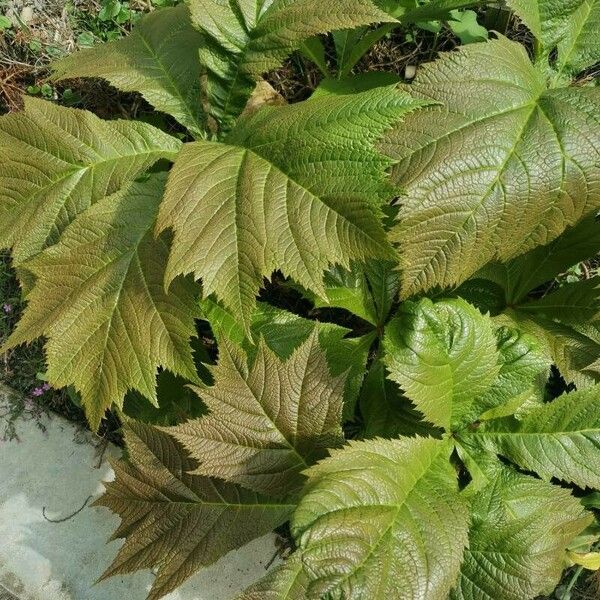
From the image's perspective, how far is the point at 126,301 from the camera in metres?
1.70

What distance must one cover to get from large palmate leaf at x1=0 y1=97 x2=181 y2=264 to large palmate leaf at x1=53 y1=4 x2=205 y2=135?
0.16 m

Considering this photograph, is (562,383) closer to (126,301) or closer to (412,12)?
(412,12)

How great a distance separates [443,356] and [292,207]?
1.78 ft

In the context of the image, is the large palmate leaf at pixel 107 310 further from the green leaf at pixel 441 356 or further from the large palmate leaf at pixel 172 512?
the green leaf at pixel 441 356

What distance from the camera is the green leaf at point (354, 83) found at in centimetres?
211

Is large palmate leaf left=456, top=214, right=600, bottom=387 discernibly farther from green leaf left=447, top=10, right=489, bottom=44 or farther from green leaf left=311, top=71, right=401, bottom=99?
green leaf left=447, top=10, right=489, bottom=44

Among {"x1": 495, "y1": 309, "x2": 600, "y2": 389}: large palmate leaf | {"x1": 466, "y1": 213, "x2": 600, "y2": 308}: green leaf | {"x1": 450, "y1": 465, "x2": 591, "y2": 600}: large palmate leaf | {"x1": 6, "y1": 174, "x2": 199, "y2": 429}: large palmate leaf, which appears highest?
{"x1": 6, "y1": 174, "x2": 199, "y2": 429}: large palmate leaf

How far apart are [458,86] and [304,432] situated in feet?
2.84

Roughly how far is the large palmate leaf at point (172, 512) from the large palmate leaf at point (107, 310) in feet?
0.57

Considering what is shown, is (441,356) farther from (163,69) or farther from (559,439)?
(163,69)

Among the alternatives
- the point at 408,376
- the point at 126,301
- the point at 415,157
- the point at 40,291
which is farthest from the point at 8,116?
the point at 408,376

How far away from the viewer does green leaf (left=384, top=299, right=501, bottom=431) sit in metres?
1.71

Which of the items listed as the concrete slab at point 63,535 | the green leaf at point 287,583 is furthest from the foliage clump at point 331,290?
the concrete slab at point 63,535

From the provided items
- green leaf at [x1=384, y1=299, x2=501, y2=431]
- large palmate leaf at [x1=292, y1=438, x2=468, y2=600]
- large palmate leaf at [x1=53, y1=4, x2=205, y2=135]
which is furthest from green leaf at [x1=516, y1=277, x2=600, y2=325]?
large palmate leaf at [x1=53, y1=4, x2=205, y2=135]
